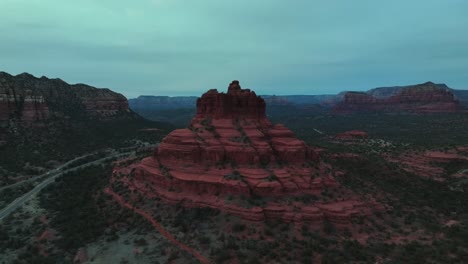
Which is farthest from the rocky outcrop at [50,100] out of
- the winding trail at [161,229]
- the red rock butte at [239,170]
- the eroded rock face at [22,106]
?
the winding trail at [161,229]

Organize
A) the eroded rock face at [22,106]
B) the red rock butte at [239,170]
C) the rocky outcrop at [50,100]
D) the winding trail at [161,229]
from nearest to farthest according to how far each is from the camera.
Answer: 1. the winding trail at [161,229]
2. the red rock butte at [239,170]
3. the eroded rock face at [22,106]
4. the rocky outcrop at [50,100]

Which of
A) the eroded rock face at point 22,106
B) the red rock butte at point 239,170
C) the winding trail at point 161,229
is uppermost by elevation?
the eroded rock face at point 22,106

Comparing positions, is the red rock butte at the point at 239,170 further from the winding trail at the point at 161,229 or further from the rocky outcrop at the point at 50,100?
the rocky outcrop at the point at 50,100

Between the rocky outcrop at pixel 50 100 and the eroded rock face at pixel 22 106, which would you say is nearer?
the eroded rock face at pixel 22 106

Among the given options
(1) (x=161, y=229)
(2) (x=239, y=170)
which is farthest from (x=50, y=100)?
(2) (x=239, y=170)

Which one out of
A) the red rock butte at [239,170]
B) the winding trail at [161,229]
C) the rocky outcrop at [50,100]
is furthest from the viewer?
the rocky outcrop at [50,100]

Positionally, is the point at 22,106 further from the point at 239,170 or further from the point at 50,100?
the point at 239,170

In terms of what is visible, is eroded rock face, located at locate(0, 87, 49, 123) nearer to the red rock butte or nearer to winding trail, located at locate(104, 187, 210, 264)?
the red rock butte
